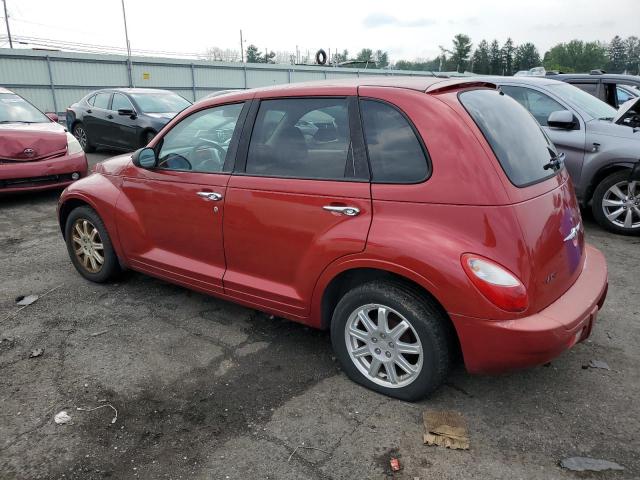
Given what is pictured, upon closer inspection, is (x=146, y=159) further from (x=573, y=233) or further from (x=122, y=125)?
(x=122, y=125)

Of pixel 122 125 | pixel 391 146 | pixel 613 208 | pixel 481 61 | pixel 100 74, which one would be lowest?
pixel 613 208

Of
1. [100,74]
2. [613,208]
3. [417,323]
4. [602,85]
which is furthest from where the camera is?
[100,74]

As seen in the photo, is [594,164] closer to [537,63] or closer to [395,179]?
[395,179]

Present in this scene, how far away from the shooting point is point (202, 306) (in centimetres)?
421

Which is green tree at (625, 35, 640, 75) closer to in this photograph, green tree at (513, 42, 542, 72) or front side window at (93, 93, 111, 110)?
green tree at (513, 42, 542, 72)

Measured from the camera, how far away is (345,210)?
2844mm

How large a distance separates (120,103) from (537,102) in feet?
29.1

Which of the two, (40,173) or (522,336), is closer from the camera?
(522,336)

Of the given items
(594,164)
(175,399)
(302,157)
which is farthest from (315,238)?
(594,164)

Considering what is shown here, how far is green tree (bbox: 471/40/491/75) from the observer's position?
8831 centimetres

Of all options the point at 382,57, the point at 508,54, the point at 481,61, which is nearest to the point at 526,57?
the point at 508,54

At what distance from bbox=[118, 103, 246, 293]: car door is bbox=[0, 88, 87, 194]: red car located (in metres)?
4.14

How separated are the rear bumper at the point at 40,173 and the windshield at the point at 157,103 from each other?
138 inches

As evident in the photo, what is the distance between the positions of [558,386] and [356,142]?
1904 mm
